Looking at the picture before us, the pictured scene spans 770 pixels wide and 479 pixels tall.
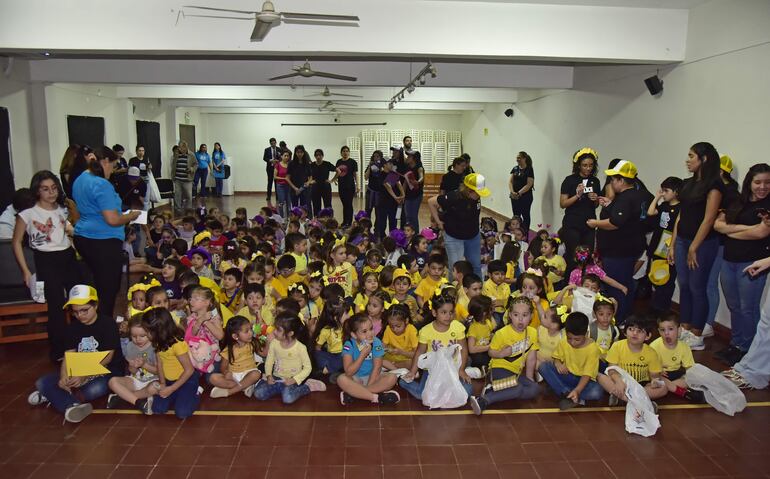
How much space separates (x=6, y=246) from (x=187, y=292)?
6.37ft

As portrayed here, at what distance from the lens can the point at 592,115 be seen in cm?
823

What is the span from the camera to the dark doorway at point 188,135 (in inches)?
652

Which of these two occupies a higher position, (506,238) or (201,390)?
(506,238)

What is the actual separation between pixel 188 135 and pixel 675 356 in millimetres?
15991

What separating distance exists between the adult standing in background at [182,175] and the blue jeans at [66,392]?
10.8 metres

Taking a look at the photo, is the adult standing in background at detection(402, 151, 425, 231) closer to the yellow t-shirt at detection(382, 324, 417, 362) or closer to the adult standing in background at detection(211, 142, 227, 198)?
the yellow t-shirt at detection(382, 324, 417, 362)

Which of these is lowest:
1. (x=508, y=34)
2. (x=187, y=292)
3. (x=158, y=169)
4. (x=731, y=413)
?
(x=731, y=413)

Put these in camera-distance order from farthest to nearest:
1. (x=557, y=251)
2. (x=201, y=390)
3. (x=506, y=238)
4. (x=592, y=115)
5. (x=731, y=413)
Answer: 1. (x=592, y=115)
2. (x=506, y=238)
3. (x=557, y=251)
4. (x=201, y=390)
5. (x=731, y=413)

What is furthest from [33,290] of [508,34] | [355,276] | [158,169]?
[158,169]

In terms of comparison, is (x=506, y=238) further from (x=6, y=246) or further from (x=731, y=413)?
(x=6, y=246)

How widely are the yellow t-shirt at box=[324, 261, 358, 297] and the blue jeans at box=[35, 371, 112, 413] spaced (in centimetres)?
210

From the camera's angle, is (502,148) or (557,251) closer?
(557,251)

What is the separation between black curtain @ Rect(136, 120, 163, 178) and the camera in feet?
43.5

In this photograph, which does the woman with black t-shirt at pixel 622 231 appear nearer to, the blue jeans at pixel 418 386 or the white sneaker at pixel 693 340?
the white sneaker at pixel 693 340
